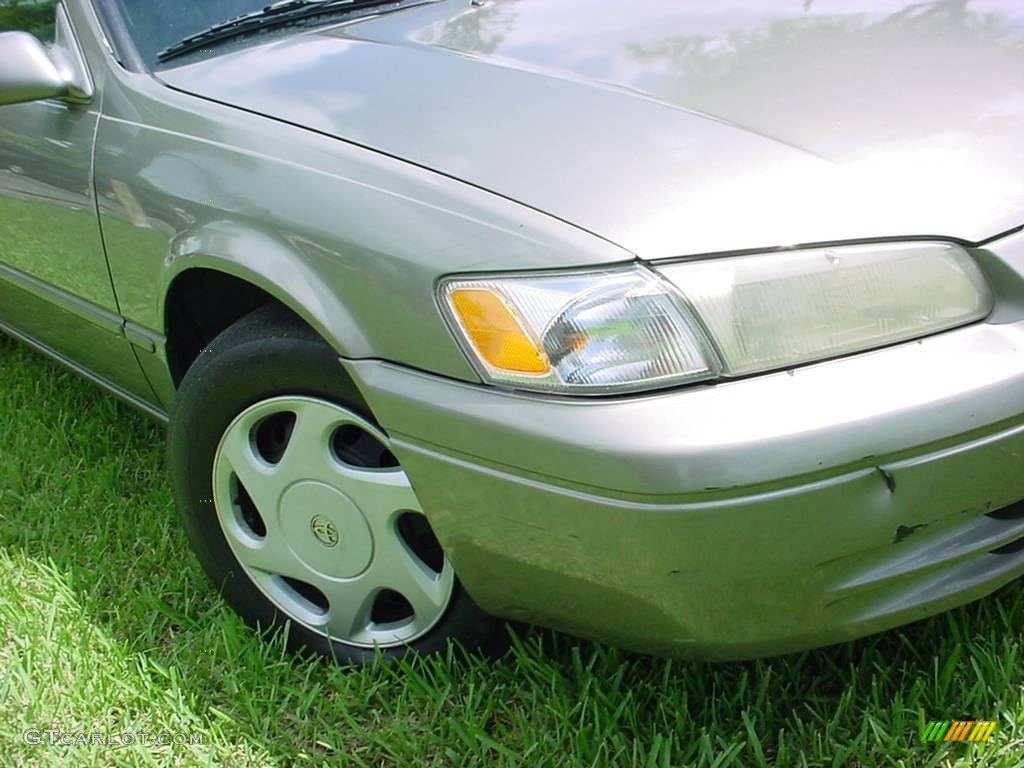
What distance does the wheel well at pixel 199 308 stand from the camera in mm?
2006

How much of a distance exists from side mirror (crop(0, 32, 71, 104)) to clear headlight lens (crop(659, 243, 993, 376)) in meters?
1.39

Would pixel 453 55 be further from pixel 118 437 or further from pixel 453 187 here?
pixel 118 437

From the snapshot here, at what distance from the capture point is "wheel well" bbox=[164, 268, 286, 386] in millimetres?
2006

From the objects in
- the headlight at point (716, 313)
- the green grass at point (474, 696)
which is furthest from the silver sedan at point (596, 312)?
the green grass at point (474, 696)

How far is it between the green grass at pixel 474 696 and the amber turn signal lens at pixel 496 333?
0.66 metres

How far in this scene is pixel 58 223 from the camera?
7.41ft

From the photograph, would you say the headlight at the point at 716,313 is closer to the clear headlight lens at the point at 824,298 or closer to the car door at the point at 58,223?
the clear headlight lens at the point at 824,298

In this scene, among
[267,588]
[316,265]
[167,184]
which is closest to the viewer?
[316,265]

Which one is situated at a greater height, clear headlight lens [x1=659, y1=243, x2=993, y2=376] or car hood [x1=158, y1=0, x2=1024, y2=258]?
car hood [x1=158, y1=0, x2=1024, y2=258]

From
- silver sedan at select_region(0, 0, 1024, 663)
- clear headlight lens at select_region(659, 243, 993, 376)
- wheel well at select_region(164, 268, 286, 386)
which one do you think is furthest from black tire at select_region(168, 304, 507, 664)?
clear headlight lens at select_region(659, 243, 993, 376)

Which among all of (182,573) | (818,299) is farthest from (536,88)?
(182,573)

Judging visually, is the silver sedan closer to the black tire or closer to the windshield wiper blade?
the black tire

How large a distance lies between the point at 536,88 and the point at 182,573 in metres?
1.29

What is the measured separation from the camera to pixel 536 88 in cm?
175
